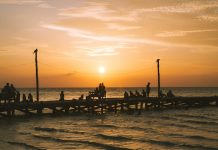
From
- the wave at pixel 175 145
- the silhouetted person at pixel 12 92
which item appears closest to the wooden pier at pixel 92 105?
the silhouetted person at pixel 12 92

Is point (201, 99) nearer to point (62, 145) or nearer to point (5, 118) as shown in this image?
point (5, 118)

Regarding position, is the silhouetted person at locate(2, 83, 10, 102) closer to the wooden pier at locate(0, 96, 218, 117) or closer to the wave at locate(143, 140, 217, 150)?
the wooden pier at locate(0, 96, 218, 117)

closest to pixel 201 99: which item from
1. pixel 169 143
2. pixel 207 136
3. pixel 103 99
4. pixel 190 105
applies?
pixel 190 105

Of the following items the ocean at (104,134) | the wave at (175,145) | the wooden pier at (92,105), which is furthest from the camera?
the wooden pier at (92,105)

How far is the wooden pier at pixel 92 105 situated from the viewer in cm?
3650

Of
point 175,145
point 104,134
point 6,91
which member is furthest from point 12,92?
point 175,145

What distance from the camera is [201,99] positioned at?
50969mm

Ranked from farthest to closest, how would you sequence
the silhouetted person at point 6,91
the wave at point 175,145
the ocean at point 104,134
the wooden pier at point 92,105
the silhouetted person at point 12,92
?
1. the wooden pier at point 92,105
2. the silhouetted person at point 12,92
3. the silhouetted person at point 6,91
4. the ocean at point 104,134
5. the wave at point 175,145

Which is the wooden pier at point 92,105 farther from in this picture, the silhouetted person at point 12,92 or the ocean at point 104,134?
the ocean at point 104,134

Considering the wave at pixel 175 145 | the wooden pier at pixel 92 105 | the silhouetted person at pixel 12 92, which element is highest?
the silhouetted person at pixel 12 92

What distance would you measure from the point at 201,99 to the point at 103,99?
50.9ft

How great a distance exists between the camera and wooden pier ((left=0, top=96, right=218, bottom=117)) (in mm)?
36500

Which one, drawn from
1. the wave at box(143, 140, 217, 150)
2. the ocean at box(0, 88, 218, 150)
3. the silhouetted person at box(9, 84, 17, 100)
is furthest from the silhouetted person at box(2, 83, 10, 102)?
the wave at box(143, 140, 217, 150)

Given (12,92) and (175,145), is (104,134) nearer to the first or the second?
(175,145)
